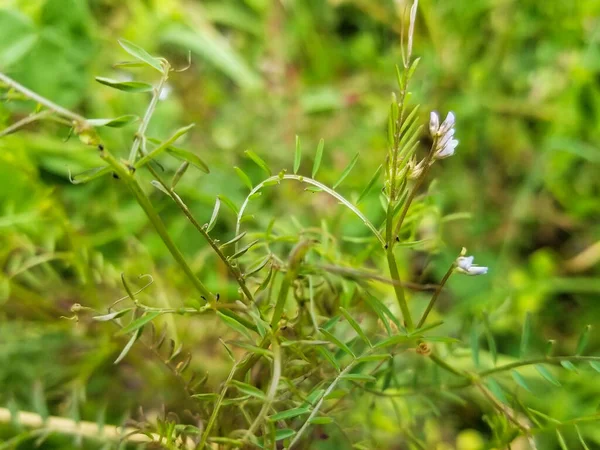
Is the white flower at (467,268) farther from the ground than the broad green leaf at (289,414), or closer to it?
farther from the ground

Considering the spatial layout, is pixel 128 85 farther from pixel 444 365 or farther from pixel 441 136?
pixel 444 365

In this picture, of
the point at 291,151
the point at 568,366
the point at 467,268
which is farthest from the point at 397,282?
the point at 291,151

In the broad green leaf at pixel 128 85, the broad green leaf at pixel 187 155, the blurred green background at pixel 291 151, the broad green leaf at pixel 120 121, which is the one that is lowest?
the blurred green background at pixel 291 151

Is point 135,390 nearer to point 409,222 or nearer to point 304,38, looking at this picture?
point 409,222

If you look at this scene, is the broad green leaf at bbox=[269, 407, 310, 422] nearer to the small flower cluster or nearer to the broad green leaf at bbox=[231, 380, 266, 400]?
the broad green leaf at bbox=[231, 380, 266, 400]

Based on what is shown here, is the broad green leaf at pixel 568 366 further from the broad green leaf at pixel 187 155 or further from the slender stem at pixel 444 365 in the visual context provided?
the broad green leaf at pixel 187 155

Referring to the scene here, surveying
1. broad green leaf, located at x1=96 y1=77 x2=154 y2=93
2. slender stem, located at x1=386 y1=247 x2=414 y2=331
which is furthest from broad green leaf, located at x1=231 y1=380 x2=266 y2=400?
broad green leaf, located at x1=96 y1=77 x2=154 y2=93

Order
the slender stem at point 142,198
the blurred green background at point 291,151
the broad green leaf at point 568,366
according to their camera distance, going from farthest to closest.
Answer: the blurred green background at point 291,151, the broad green leaf at point 568,366, the slender stem at point 142,198

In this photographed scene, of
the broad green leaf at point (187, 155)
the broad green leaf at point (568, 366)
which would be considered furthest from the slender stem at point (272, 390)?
the broad green leaf at point (568, 366)
